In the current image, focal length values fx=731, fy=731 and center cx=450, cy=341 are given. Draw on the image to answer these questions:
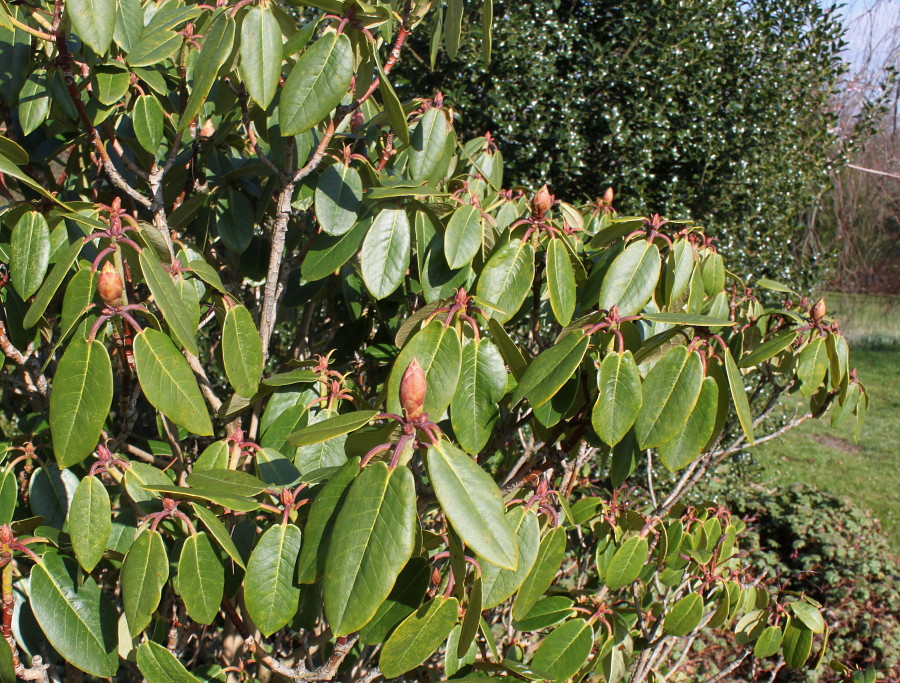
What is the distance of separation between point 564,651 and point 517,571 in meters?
0.47

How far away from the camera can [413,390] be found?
87 cm

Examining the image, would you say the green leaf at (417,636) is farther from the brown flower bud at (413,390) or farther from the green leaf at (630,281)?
the green leaf at (630,281)

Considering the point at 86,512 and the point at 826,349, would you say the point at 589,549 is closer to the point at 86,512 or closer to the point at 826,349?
the point at 826,349

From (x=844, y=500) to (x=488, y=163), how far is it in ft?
13.7

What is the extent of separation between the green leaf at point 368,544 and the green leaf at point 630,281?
0.72 metres

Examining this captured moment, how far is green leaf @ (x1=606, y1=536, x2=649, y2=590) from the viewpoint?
6.09 feet

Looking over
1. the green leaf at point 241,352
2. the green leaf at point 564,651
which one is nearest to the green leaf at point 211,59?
the green leaf at point 241,352

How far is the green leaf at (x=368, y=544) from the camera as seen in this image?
2.76 feet

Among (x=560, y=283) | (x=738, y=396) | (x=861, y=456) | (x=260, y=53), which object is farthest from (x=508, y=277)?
(x=861, y=456)

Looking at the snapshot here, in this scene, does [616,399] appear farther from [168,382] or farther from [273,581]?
[168,382]

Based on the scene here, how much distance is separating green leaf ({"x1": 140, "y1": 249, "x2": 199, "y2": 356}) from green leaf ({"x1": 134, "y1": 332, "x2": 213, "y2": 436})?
34 mm

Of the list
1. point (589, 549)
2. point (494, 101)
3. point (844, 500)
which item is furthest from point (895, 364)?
point (589, 549)

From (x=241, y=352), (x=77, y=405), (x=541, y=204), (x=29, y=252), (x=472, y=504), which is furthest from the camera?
(x=541, y=204)

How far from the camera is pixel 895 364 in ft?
36.2
